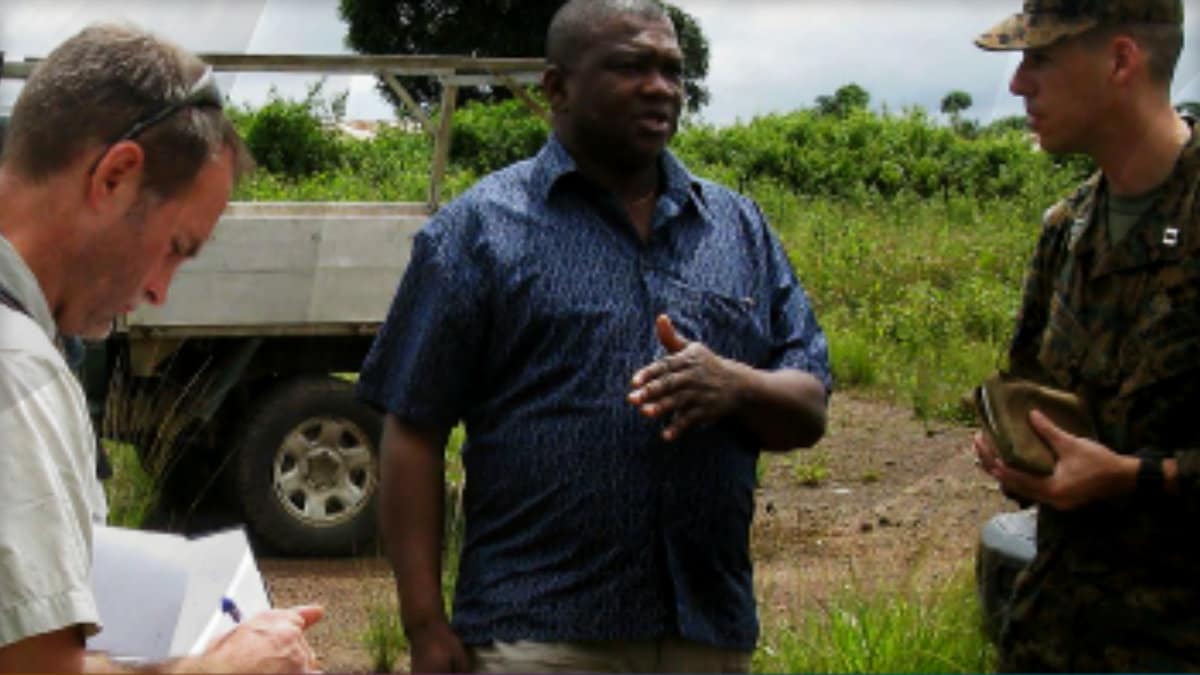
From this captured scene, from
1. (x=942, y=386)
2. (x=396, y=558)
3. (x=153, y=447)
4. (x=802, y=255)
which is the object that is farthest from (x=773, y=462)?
(x=396, y=558)

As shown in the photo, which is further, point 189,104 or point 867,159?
point 867,159

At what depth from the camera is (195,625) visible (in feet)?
7.75

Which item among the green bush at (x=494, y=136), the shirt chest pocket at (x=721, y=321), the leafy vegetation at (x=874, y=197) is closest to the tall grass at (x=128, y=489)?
the leafy vegetation at (x=874, y=197)

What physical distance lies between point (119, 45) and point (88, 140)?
133 mm

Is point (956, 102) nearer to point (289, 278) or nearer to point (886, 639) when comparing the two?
point (886, 639)

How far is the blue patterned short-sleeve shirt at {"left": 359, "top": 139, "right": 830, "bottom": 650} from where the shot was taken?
10.7 ft

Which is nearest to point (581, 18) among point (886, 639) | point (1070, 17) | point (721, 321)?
point (721, 321)

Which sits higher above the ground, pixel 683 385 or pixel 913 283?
pixel 683 385

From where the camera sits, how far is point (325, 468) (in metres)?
7.96

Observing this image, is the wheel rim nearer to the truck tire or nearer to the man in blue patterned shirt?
the truck tire

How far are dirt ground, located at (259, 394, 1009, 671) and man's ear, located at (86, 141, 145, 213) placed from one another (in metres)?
3.55

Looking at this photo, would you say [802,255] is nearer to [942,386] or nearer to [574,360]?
[942,386]

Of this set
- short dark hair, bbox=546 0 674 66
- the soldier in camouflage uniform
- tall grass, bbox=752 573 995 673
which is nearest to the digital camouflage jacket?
the soldier in camouflage uniform

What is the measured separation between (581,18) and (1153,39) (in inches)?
41.0
